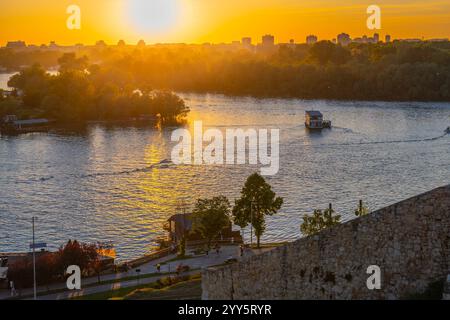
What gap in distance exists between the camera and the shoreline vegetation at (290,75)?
190 feet

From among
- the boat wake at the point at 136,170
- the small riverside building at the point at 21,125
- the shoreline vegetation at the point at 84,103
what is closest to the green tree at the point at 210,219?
the boat wake at the point at 136,170

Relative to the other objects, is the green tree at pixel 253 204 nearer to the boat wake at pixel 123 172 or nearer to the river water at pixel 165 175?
the river water at pixel 165 175

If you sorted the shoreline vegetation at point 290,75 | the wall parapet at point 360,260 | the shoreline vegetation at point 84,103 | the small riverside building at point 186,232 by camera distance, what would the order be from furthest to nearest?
the shoreline vegetation at point 290,75 < the shoreline vegetation at point 84,103 < the small riverside building at point 186,232 < the wall parapet at point 360,260

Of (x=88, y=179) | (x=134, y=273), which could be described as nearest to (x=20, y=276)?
(x=134, y=273)

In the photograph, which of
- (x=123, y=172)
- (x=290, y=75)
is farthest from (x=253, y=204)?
(x=290, y=75)

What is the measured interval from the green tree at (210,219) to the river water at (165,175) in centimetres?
140

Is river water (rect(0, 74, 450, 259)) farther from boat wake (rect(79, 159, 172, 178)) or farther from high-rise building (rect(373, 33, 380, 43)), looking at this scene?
high-rise building (rect(373, 33, 380, 43))

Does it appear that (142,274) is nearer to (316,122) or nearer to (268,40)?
(316,122)

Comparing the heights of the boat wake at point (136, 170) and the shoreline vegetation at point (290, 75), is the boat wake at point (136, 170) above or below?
below

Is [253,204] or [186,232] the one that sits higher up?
[253,204]

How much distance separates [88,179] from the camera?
27.6 meters

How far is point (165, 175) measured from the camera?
28031 millimetres

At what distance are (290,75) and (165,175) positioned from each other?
4080 centimetres
